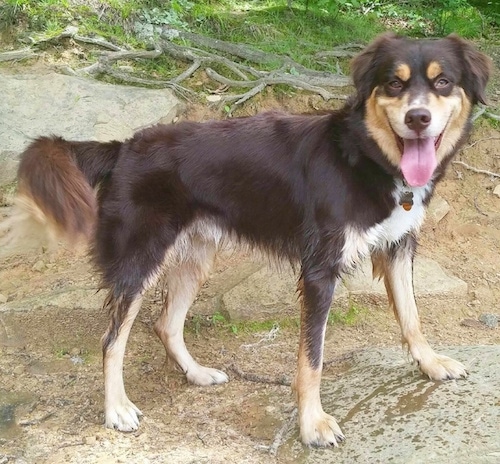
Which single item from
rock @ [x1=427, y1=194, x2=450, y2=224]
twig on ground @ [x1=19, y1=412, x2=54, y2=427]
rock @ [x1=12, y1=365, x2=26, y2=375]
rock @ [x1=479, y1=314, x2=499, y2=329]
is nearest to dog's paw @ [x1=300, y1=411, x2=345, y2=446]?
twig on ground @ [x1=19, y1=412, x2=54, y2=427]

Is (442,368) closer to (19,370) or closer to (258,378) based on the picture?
(258,378)

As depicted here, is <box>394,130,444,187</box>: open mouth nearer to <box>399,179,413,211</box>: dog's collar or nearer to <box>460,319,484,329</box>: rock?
<box>399,179,413,211</box>: dog's collar

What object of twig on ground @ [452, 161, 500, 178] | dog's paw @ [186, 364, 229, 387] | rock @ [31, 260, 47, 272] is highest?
twig on ground @ [452, 161, 500, 178]

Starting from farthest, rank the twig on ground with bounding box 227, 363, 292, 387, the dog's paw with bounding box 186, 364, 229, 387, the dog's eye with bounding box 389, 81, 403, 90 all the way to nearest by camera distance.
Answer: the dog's paw with bounding box 186, 364, 229, 387 → the twig on ground with bounding box 227, 363, 292, 387 → the dog's eye with bounding box 389, 81, 403, 90

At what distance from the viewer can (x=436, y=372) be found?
403 centimetres

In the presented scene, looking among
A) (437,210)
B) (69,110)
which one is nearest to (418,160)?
(437,210)

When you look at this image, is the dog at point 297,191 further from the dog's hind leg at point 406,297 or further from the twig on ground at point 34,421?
the twig on ground at point 34,421

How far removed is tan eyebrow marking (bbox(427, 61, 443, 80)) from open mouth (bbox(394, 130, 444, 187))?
1.02 ft

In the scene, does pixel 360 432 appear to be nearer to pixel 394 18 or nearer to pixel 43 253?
pixel 43 253

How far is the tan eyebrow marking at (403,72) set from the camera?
142 inches

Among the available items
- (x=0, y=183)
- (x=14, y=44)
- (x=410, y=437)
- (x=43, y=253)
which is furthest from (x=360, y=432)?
(x=14, y=44)

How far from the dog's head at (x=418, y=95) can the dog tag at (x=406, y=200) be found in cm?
15

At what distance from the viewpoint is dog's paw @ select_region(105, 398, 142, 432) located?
407 cm

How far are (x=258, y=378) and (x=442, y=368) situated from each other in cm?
117
